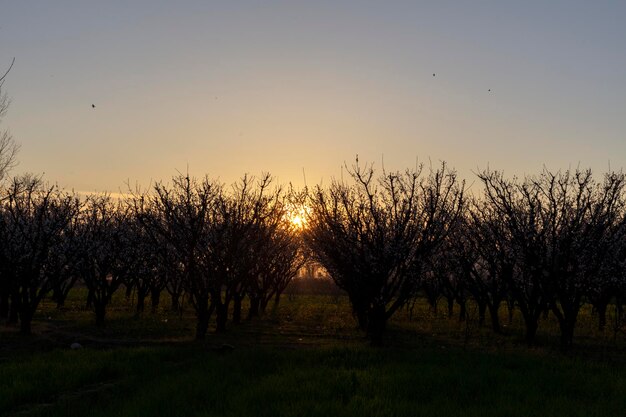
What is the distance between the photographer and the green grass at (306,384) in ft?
36.5

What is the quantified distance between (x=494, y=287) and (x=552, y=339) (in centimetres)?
490

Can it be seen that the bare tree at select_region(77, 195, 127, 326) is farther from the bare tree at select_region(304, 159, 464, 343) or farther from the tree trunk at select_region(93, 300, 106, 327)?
the bare tree at select_region(304, 159, 464, 343)

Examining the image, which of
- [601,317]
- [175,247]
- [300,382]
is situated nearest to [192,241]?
[175,247]

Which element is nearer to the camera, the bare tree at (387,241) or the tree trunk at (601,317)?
the bare tree at (387,241)

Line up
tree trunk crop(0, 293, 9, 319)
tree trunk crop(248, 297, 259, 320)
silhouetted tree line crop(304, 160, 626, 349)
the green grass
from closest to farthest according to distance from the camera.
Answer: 1. the green grass
2. silhouetted tree line crop(304, 160, 626, 349)
3. tree trunk crop(0, 293, 9, 319)
4. tree trunk crop(248, 297, 259, 320)

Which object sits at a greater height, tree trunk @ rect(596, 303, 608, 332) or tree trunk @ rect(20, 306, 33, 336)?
tree trunk @ rect(596, 303, 608, 332)

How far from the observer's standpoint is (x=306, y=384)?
12.9 metres

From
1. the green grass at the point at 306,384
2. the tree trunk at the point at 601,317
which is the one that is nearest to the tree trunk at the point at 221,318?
the green grass at the point at 306,384

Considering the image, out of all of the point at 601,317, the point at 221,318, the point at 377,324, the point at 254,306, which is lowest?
the point at 221,318

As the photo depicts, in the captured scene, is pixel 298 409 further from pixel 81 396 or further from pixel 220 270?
pixel 220 270

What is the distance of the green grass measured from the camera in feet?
36.5

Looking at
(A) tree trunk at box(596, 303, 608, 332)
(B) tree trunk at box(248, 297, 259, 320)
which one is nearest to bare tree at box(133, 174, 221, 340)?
(B) tree trunk at box(248, 297, 259, 320)

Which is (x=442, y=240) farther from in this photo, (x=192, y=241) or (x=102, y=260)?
(x=102, y=260)

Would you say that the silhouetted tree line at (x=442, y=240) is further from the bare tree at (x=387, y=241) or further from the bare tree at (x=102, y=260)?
the bare tree at (x=102, y=260)
